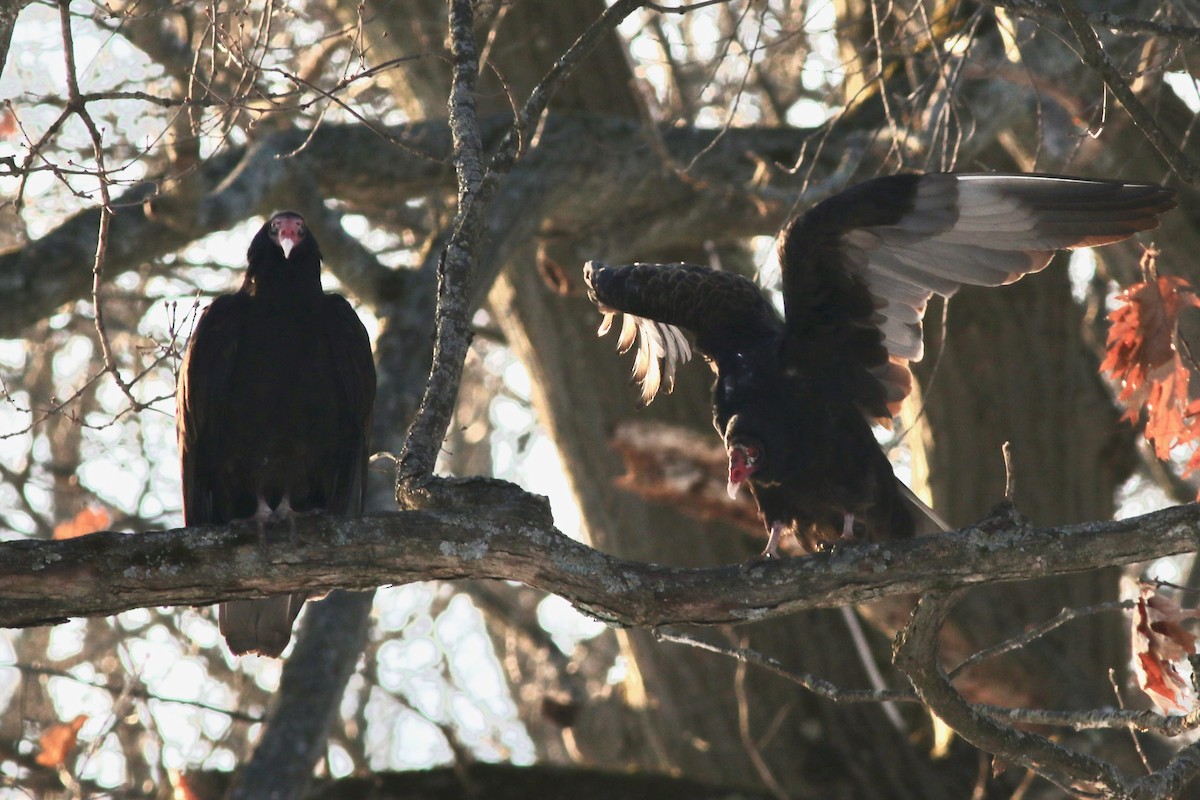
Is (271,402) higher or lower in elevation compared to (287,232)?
lower

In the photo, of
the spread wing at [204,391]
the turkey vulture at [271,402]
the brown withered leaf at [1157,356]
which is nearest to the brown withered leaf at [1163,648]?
the brown withered leaf at [1157,356]

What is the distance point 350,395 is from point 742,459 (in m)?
1.09

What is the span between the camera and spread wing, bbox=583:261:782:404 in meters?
3.84

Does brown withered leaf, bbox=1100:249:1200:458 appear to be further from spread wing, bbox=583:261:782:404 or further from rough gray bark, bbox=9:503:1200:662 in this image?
spread wing, bbox=583:261:782:404

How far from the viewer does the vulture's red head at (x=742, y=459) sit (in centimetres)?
347

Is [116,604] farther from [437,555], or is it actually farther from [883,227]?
[883,227]

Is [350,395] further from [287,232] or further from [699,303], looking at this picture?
[699,303]

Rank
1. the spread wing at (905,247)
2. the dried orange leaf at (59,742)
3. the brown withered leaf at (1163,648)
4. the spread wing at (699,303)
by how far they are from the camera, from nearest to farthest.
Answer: the brown withered leaf at (1163,648) < the spread wing at (905,247) < the spread wing at (699,303) < the dried orange leaf at (59,742)

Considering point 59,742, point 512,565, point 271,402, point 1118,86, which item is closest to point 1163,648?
point 1118,86

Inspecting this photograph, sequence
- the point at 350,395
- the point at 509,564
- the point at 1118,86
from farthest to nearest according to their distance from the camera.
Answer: the point at 350,395 < the point at 1118,86 < the point at 509,564

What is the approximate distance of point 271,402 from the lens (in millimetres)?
3568

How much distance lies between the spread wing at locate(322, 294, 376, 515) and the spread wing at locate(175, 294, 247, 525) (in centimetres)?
26

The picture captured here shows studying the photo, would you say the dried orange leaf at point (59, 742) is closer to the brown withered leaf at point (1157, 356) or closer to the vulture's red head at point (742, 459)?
the vulture's red head at point (742, 459)

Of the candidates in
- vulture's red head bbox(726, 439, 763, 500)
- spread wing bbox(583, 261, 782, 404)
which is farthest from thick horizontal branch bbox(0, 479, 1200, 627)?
spread wing bbox(583, 261, 782, 404)
